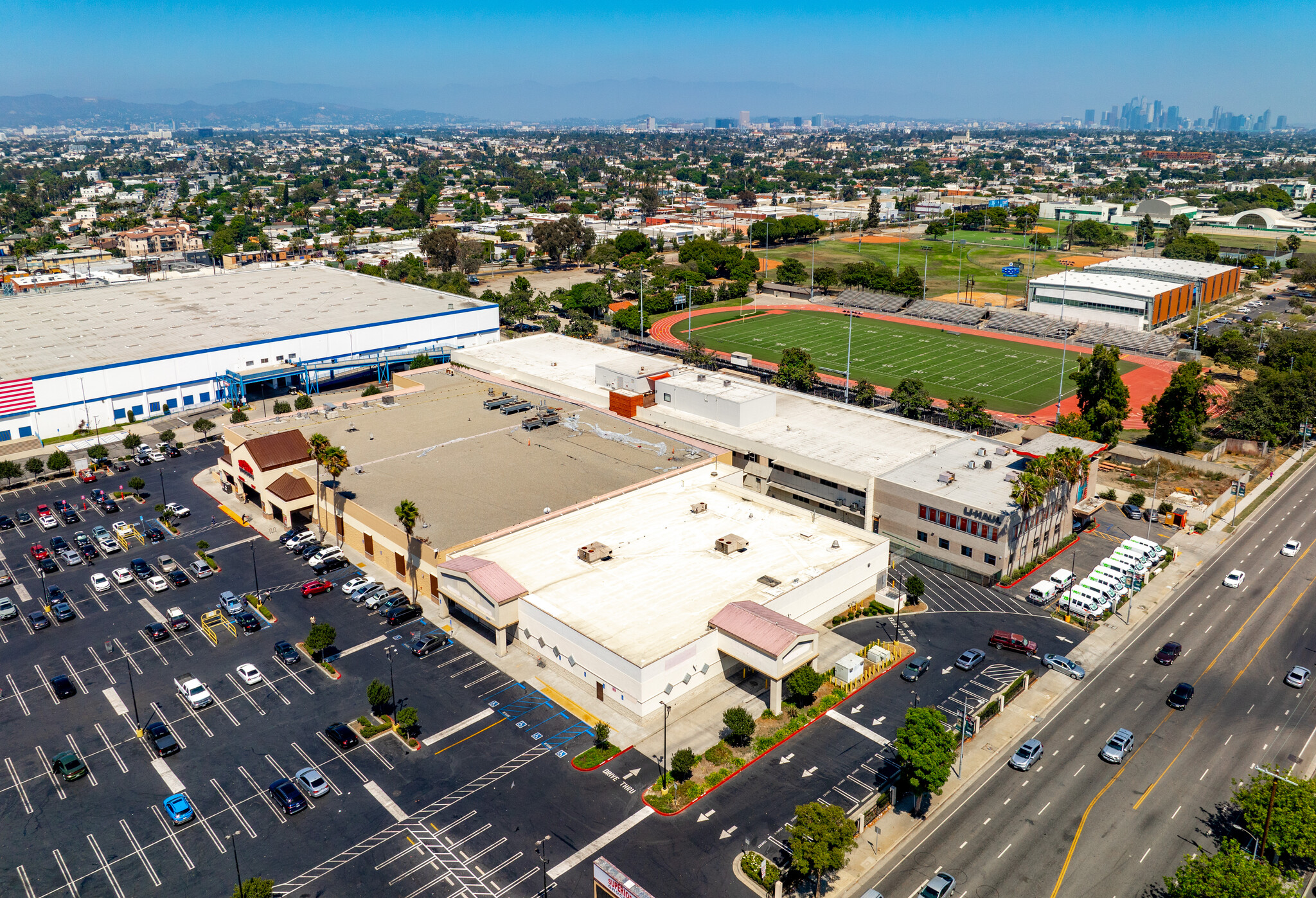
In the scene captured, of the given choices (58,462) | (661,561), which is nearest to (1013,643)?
(661,561)

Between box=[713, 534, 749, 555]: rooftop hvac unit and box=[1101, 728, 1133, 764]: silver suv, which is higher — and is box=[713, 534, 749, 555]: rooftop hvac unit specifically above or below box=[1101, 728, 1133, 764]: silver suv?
above

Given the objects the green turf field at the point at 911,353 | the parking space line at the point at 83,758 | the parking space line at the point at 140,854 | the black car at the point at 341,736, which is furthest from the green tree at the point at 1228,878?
the green turf field at the point at 911,353

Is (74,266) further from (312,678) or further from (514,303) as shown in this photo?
(312,678)

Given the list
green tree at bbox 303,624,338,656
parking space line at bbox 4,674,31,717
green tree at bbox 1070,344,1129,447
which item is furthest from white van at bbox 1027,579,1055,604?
parking space line at bbox 4,674,31,717

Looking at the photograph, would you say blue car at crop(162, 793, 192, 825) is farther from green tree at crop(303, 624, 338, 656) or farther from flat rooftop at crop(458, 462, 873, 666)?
flat rooftop at crop(458, 462, 873, 666)

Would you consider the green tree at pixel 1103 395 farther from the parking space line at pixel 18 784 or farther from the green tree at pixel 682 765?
the parking space line at pixel 18 784

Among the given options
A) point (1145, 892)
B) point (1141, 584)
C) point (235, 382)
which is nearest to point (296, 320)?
point (235, 382)
